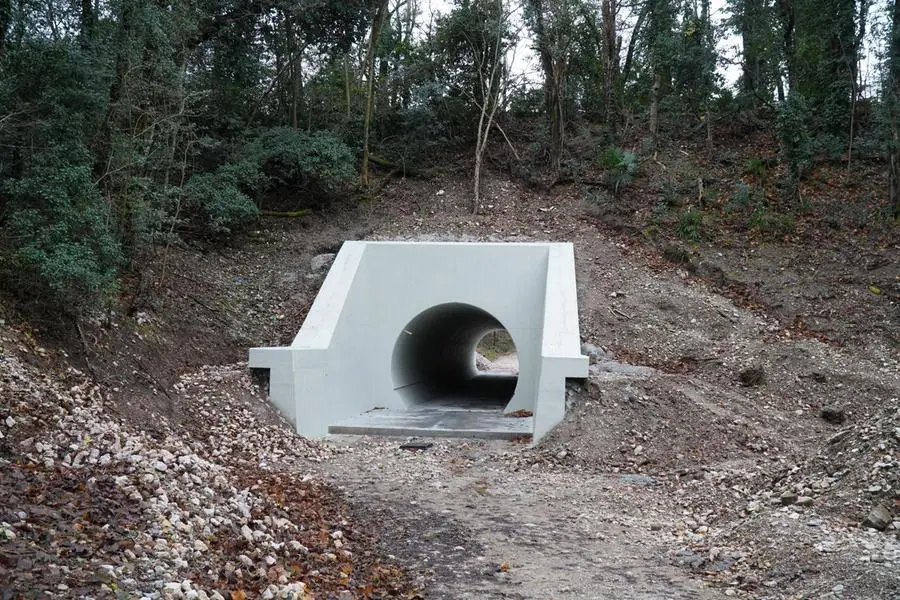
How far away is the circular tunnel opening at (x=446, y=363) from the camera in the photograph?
41.1 feet

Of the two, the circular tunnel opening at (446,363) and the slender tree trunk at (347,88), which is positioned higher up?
the slender tree trunk at (347,88)

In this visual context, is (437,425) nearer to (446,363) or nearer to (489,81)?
(446,363)

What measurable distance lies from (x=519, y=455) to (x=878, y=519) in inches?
153

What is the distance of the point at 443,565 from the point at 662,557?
1.49 meters

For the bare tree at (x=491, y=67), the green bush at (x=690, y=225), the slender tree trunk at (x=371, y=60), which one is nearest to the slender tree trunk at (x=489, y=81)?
the bare tree at (x=491, y=67)

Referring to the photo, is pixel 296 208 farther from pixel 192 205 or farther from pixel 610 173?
pixel 610 173

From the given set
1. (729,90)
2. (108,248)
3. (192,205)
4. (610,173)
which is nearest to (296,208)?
(192,205)

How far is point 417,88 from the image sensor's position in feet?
58.3

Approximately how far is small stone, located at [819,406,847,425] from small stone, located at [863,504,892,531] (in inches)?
191

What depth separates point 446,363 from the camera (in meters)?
16.7

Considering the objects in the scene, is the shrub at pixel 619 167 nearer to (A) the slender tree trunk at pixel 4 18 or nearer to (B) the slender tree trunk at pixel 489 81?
(B) the slender tree trunk at pixel 489 81

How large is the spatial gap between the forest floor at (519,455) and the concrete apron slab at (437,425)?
273 millimetres

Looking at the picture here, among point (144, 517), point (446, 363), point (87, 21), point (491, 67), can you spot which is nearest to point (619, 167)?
point (491, 67)

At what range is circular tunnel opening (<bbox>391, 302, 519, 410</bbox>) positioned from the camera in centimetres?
1252
